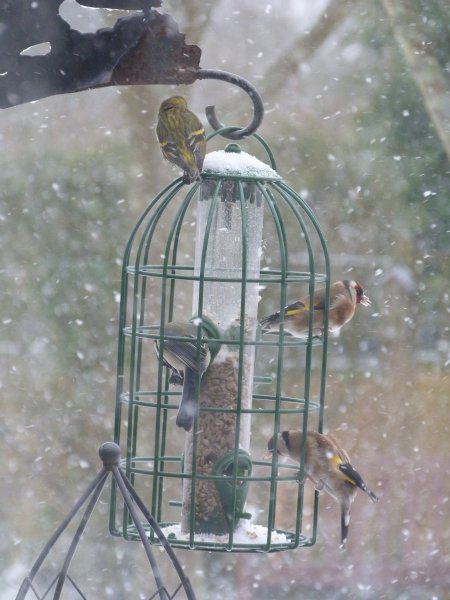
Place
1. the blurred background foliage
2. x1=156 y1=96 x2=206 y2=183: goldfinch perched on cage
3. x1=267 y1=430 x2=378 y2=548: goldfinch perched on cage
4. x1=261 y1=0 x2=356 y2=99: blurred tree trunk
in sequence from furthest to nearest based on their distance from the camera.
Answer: x1=261 y1=0 x2=356 y2=99: blurred tree trunk → the blurred background foliage → x1=267 y1=430 x2=378 y2=548: goldfinch perched on cage → x1=156 y1=96 x2=206 y2=183: goldfinch perched on cage

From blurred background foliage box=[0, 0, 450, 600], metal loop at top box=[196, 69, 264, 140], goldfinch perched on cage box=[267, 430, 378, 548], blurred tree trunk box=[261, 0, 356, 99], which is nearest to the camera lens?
metal loop at top box=[196, 69, 264, 140]

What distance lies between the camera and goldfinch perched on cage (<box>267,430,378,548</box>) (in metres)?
3.19

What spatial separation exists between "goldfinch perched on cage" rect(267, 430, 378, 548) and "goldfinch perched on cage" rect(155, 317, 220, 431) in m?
0.36

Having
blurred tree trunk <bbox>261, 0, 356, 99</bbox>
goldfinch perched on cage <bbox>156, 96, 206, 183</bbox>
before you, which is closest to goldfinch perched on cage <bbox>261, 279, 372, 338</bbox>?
goldfinch perched on cage <bbox>156, 96, 206, 183</bbox>

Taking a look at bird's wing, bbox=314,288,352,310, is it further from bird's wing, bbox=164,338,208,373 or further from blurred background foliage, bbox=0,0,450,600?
blurred background foliage, bbox=0,0,450,600

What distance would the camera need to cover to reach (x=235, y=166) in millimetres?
2953

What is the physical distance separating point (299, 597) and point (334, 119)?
3.12 meters

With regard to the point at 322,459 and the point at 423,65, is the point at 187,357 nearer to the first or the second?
the point at 322,459

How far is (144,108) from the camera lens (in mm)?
6445

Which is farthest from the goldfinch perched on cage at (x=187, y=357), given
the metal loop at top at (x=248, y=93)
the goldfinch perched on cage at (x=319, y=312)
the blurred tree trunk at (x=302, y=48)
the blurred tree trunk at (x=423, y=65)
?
the blurred tree trunk at (x=423, y=65)

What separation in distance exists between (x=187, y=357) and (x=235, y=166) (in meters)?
0.53

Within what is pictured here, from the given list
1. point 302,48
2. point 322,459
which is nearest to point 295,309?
point 322,459

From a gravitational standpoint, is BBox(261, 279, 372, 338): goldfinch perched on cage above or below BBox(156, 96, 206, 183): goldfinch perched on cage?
below

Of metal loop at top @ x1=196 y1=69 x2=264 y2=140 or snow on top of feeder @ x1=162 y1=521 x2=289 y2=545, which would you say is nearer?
metal loop at top @ x1=196 y1=69 x2=264 y2=140
